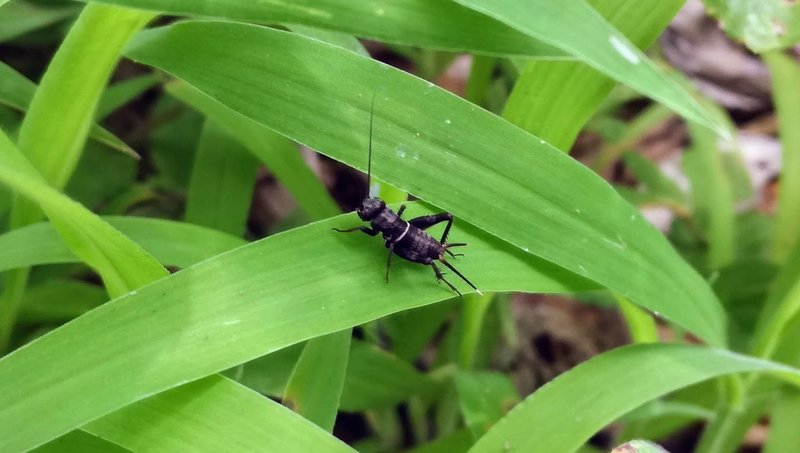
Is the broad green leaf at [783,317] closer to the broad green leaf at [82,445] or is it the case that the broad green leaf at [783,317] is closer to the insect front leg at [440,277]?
the insect front leg at [440,277]

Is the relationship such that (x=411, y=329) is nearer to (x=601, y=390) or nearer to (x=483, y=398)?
(x=483, y=398)

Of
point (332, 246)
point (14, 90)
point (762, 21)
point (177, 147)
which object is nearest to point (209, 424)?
point (332, 246)

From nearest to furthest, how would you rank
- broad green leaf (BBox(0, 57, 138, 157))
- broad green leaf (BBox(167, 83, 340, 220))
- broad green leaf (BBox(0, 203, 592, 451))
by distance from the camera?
broad green leaf (BBox(0, 203, 592, 451)) < broad green leaf (BBox(0, 57, 138, 157)) < broad green leaf (BBox(167, 83, 340, 220))

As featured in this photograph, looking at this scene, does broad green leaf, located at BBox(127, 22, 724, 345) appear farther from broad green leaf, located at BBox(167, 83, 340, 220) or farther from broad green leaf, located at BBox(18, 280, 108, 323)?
broad green leaf, located at BBox(18, 280, 108, 323)

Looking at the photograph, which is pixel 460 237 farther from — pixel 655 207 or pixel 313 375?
pixel 655 207

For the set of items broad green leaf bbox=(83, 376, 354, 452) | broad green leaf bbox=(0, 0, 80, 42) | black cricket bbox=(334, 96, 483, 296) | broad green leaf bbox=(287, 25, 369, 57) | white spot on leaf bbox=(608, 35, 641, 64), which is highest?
broad green leaf bbox=(0, 0, 80, 42)

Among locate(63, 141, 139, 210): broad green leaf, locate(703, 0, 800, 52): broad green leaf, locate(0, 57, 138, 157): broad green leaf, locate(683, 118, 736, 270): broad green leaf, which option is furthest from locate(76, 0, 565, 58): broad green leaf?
locate(683, 118, 736, 270): broad green leaf

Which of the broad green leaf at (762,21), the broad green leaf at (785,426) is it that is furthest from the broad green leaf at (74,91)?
the broad green leaf at (785,426)

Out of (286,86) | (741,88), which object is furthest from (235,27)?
(741,88)
